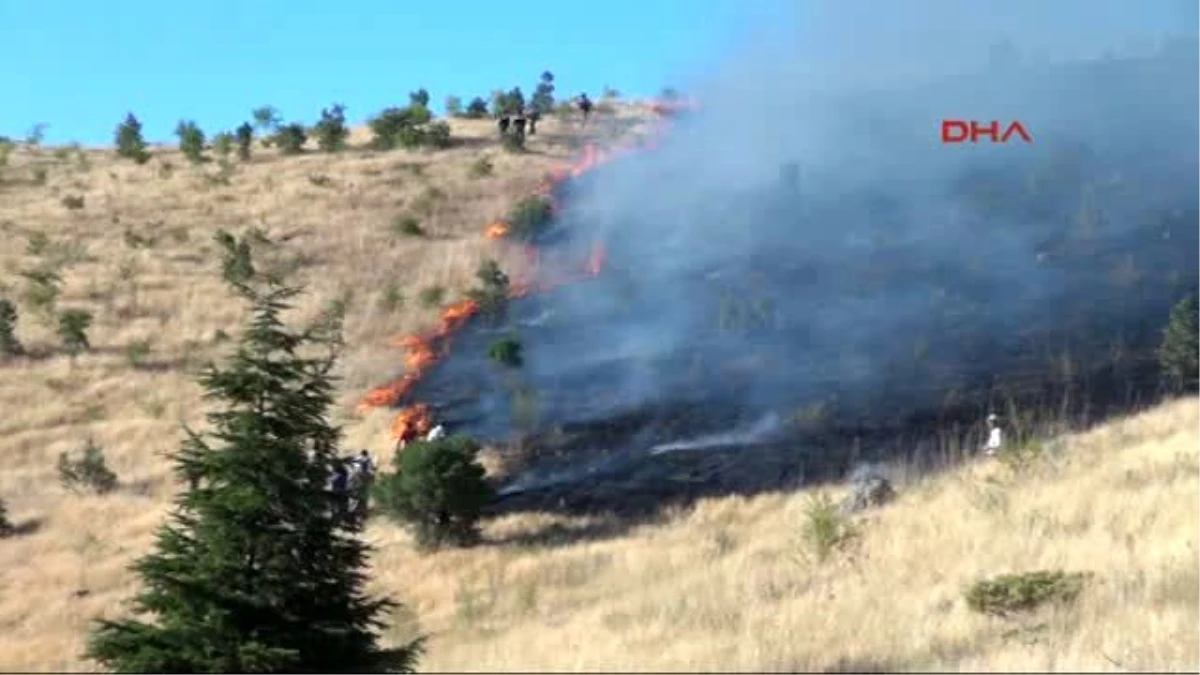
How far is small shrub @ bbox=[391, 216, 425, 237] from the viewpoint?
36.9 meters

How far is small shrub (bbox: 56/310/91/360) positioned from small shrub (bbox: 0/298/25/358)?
0.92m

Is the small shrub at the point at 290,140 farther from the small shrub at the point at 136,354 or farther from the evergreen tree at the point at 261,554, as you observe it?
the evergreen tree at the point at 261,554

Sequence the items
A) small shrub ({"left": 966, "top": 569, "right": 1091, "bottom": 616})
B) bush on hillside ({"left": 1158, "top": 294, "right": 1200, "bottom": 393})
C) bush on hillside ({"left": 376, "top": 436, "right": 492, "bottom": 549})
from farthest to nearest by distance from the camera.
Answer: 1. bush on hillside ({"left": 1158, "top": 294, "right": 1200, "bottom": 393})
2. bush on hillside ({"left": 376, "top": 436, "right": 492, "bottom": 549})
3. small shrub ({"left": 966, "top": 569, "right": 1091, "bottom": 616})

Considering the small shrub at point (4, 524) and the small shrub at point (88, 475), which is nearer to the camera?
the small shrub at point (4, 524)

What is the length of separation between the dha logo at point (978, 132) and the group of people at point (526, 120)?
13355 millimetres

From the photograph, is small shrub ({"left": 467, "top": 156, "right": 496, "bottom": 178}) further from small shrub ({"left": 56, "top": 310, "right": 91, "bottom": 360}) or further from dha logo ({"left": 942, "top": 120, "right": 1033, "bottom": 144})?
small shrub ({"left": 56, "top": 310, "right": 91, "bottom": 360})

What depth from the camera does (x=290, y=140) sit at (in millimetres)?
47125

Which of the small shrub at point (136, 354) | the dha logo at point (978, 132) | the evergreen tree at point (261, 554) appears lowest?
the evergreen tree at point (261, 554)

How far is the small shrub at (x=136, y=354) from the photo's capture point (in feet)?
94.0

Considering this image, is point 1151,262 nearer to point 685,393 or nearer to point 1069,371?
point 1069,371

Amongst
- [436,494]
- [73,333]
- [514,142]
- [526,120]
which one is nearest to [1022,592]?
[436,494]

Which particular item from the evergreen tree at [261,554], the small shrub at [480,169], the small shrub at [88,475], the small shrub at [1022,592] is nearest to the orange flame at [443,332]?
the small shrub at [480,169]

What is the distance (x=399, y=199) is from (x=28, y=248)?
1025 cm

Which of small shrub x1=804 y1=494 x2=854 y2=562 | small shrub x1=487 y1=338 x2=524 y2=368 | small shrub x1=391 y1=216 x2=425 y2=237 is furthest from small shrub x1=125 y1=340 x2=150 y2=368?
small shrub x1=804 y1=494 x2=854 y2=562
